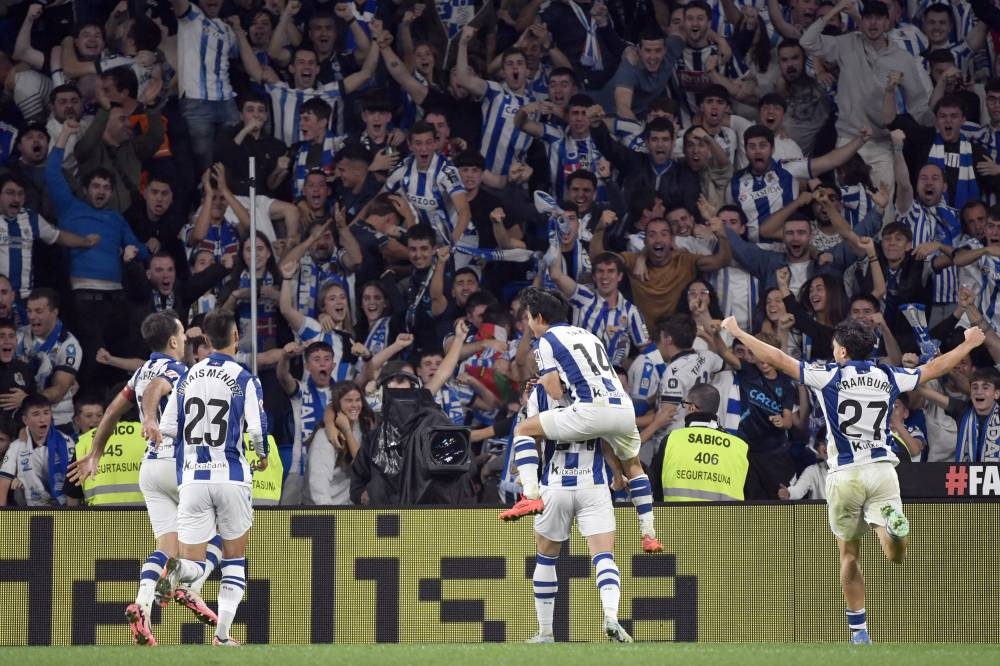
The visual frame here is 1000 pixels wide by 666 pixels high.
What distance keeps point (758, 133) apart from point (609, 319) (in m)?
2.33

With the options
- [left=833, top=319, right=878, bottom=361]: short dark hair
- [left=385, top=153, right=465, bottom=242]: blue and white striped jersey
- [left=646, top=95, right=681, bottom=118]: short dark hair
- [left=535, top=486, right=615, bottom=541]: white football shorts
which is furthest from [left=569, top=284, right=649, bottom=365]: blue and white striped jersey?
[left=535, top=486, right=615, bottom=541]: white football shorts

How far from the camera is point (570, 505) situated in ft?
29.8

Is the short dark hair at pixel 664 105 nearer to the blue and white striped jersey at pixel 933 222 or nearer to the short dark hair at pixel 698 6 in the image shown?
the short dark hair at pixel 698 6

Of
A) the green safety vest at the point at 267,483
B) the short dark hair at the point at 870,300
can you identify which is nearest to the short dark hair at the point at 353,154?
the green safety vest at the point at 267,483

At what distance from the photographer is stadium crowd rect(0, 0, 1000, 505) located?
13742mm

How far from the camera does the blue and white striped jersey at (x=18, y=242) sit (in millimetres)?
14133

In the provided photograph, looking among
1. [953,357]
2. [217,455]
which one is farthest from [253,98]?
[953,357]

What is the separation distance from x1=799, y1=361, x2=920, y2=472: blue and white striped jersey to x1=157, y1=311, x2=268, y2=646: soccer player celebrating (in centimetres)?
328

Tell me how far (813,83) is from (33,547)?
351 inches

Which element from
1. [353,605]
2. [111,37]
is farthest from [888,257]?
[111,37]

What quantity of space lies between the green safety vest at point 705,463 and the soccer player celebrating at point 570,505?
168 centimetres

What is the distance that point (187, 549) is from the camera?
30.4ft

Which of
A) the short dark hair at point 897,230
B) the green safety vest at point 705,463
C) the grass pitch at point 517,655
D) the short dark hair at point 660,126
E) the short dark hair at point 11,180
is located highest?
the short dark hair at point 660,126

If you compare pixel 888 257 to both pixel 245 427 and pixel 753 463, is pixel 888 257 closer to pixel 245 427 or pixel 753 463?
pixel 753 463
